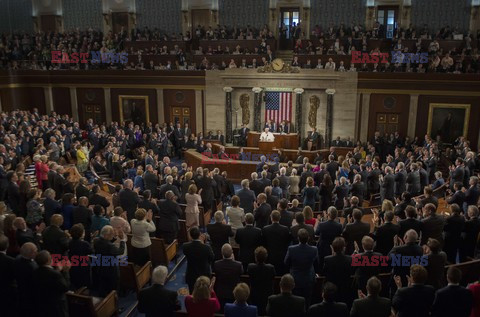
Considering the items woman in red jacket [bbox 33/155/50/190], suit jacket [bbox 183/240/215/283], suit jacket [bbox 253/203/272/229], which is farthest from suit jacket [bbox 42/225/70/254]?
woman in red jacket [bbox 33/155/50/190]

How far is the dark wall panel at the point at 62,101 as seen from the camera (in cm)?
2328

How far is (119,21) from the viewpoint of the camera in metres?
25.8

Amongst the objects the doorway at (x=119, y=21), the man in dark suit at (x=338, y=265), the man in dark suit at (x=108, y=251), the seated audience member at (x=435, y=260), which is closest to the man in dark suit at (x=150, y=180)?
the man in dark suit at (x=108, y=251)

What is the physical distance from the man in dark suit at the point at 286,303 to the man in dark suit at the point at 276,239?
175 cm

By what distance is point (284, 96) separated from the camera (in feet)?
66.7

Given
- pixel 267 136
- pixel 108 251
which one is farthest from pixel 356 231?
pixel 267 136

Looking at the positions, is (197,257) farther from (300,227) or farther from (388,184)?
(388,184)

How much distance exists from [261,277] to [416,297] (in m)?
1.91

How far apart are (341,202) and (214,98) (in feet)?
39.7

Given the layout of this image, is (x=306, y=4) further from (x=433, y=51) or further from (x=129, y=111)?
(x=129, y=111)

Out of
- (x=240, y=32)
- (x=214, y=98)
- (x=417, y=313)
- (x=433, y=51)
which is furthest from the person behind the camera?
(x=240, y=32)

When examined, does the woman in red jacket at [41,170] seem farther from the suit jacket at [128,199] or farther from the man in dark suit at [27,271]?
the man in dark suit at [27,271]

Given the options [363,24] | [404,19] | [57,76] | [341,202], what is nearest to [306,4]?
[363,24]

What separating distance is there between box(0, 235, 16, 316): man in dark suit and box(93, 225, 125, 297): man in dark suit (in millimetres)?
1111
